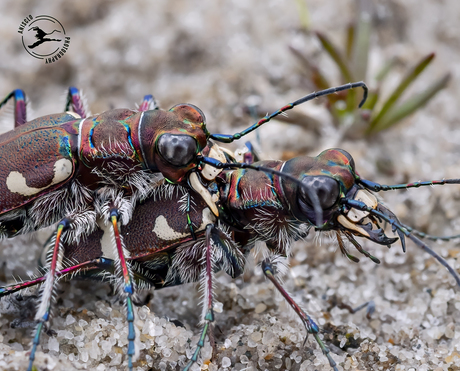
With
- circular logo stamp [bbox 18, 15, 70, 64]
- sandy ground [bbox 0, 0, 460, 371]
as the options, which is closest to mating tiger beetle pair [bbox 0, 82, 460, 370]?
sandy ground [bbox 0, 0, 460, 371]

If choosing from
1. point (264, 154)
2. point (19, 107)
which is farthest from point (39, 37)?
point (264, 154)

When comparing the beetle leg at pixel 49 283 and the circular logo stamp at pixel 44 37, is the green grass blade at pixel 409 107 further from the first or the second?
the circular logo stamp at pixel 44 37

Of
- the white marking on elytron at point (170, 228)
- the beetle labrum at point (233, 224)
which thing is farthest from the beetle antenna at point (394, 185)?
the white marking on elytron at point (170, 228)

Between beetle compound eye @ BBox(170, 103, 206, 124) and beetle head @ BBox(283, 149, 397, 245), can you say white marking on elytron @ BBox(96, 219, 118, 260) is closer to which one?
beetle compound eye @ BBox(170, 103, 206, 124)

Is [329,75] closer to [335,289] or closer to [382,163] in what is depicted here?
[382,163]

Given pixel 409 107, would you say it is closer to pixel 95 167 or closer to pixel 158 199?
pixel 158 199

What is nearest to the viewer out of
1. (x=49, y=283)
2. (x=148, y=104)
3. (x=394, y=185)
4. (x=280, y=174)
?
(x=280, y=174)
